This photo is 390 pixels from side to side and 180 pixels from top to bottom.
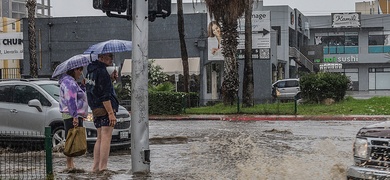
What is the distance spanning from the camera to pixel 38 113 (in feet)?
42.2

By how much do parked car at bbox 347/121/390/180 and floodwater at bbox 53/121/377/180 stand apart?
6.97 ft

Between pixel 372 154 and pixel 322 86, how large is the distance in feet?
73.6

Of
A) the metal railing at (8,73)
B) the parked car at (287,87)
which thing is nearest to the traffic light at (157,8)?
the parked car at (287,87)

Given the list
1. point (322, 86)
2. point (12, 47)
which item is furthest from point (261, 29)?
point (12, 47)

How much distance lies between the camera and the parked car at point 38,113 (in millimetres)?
12336

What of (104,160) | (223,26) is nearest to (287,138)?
(104,160)

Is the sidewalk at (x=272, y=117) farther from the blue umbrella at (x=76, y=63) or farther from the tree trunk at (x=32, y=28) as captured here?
the blue umbrella at (x=76, y=63)

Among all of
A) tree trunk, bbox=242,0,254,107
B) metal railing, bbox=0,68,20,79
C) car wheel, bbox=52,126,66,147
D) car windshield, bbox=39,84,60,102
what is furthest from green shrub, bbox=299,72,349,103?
metal railing, bbox=0,68,20,79

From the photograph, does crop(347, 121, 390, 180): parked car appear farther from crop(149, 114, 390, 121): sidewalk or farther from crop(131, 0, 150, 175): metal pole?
crop(149, 114, 390, 121): sidewalk

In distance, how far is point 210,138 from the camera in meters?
15.1

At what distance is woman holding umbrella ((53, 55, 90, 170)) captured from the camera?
9297 millimetres

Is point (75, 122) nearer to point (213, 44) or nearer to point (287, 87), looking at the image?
point (213, 44)

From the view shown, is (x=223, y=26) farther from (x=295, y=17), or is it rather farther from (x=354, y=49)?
(x=354, y=49)

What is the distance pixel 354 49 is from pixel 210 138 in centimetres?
5910
